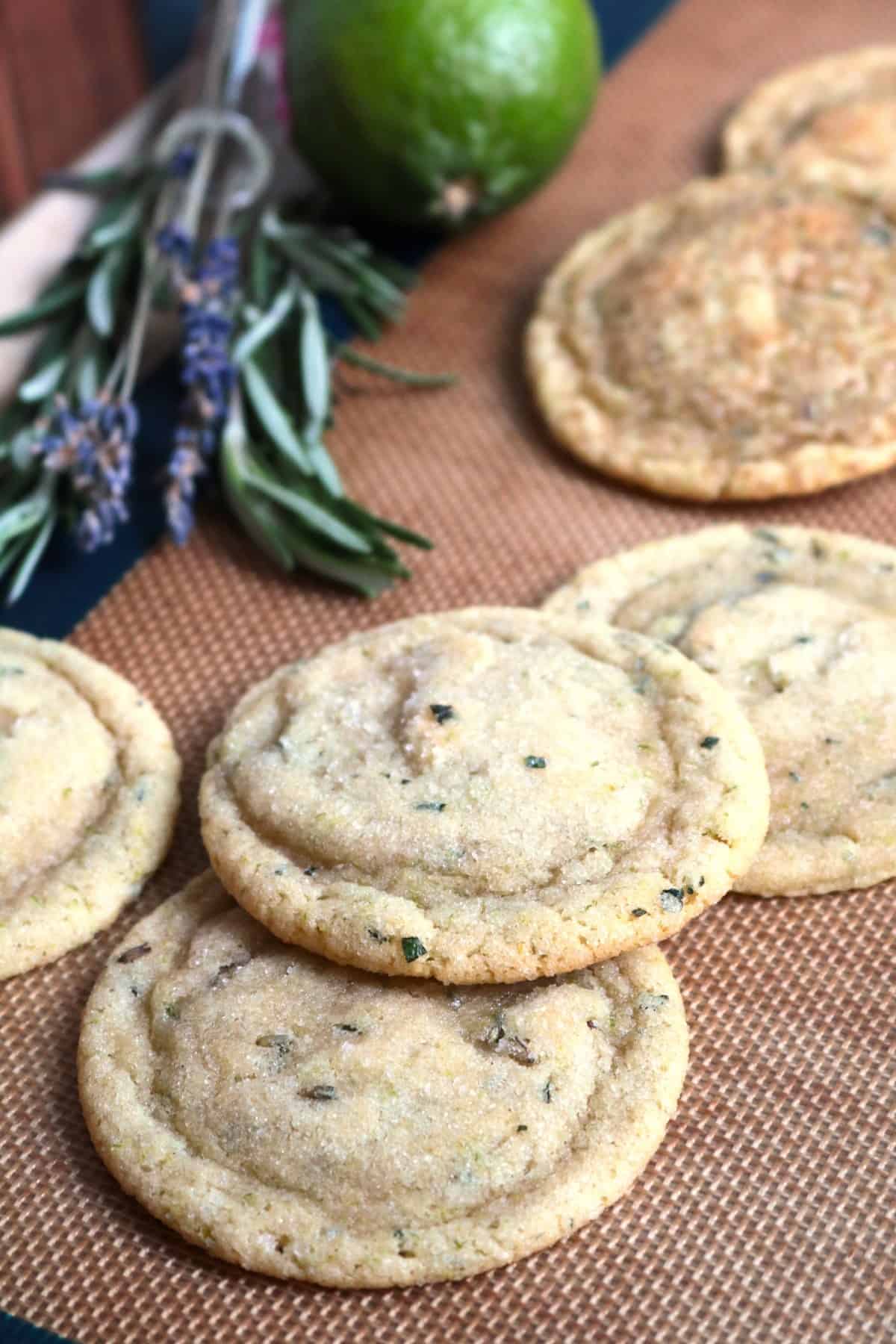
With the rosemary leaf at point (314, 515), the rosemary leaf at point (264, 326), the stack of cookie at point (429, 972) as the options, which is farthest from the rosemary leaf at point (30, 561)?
the stack of cookie at point (429, 972)

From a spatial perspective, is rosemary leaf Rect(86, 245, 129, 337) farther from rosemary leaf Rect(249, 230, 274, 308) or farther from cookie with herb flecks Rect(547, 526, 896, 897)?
cookie with herb flecks Rect(547, 526, 896, 897)

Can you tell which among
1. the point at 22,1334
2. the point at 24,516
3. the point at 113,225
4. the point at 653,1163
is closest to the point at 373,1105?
the point at 653,1163

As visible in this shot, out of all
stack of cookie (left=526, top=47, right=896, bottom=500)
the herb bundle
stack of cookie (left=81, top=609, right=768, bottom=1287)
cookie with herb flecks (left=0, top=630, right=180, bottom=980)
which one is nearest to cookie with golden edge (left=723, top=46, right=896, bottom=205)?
stack of cookie (left=526, top=47, right=896, bottom=500)

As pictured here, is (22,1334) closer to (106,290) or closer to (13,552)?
(13,552)

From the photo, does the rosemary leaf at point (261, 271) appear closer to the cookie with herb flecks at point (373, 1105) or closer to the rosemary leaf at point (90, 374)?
the rosemary leaf at point (90, 374)

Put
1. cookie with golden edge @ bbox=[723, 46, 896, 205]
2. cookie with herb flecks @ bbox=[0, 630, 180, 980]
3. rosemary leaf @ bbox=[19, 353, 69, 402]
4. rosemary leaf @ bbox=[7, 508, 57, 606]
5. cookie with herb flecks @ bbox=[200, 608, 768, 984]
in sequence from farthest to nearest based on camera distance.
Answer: cookie with golden edge @ bbox=[723, 46, 896, 205]
rosemary leaf @ bbox=[19, 353, 69, 402]
rosemary leaf @ bbox=[7, 508, 57, 606]
cookie with herb flecks @ bbox=[0, 630, 180, 980]
cookie with herb flecks @ bbox=[200, 608, 768, 984]

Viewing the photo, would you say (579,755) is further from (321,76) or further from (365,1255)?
(321,76)
